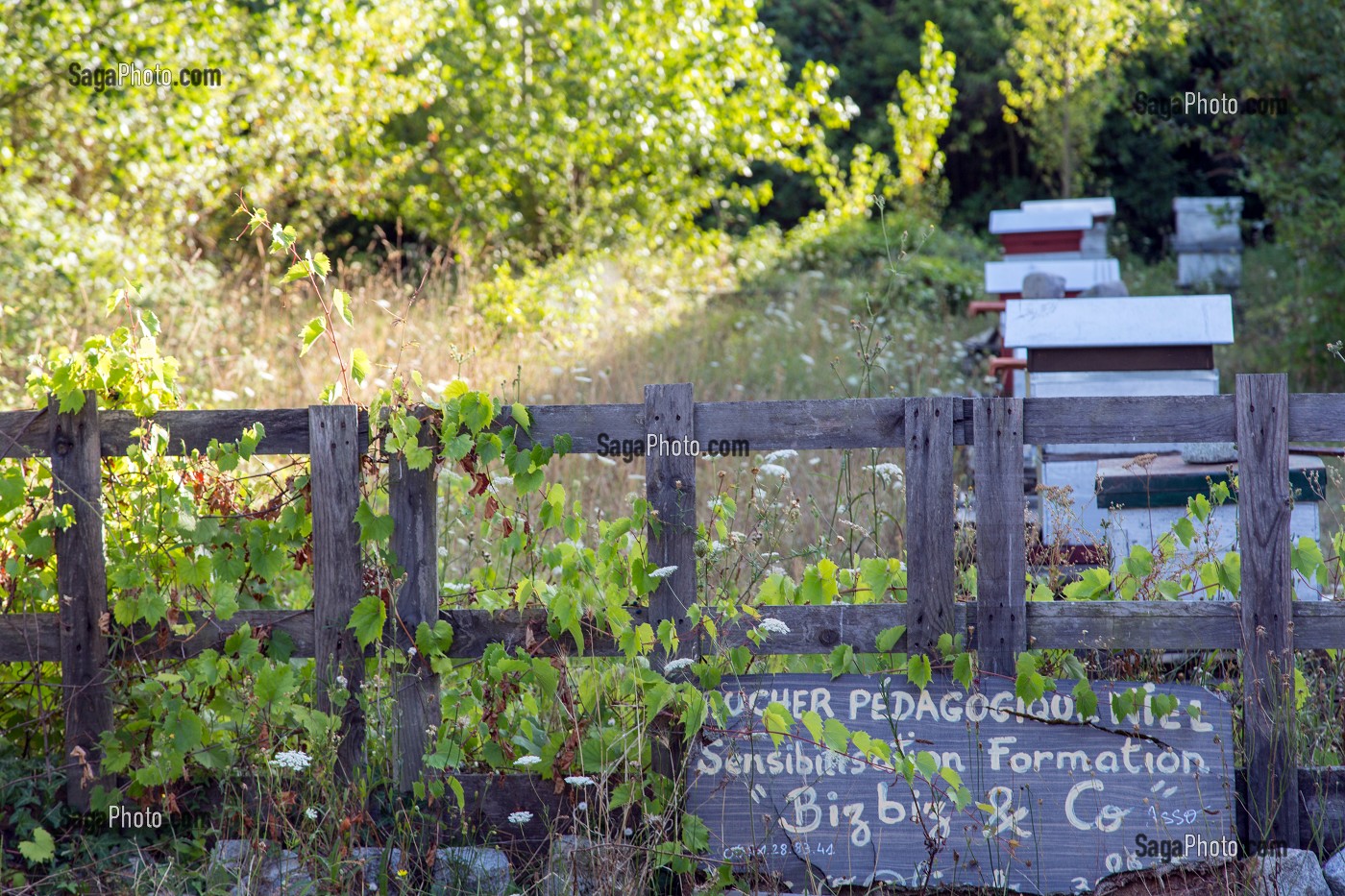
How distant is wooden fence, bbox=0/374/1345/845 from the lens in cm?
339

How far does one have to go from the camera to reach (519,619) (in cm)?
357

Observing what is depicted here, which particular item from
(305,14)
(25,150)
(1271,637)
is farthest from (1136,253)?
(1271,637)

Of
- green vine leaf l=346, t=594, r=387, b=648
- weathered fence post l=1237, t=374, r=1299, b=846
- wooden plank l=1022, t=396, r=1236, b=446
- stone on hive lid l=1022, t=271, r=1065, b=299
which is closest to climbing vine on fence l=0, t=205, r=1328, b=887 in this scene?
green vine leaf l=346, t=594, r=387, b=648

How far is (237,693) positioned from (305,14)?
28.9ft

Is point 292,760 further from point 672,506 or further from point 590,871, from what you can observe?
point 672,506

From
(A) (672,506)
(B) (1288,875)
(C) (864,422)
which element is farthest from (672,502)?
(B) (1288,875)

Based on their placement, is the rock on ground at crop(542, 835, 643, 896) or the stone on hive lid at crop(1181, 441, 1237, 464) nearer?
the rock on ground at crop(542, 835, 643, 896)

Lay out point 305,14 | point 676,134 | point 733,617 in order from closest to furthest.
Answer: point 733,617 → point 305,14 → point 676,134

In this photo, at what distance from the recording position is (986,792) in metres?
3.42

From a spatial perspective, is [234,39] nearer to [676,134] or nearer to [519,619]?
[676,134]

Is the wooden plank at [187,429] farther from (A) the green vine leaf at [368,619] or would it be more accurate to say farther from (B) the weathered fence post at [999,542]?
(B) the weathered fence post at [999,542]

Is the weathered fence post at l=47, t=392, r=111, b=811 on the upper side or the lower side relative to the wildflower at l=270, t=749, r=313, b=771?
upper

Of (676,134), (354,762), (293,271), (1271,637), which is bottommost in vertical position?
(354,762)

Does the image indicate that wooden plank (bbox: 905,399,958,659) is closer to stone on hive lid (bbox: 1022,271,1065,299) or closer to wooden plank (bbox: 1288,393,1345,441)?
wooden plank (bbox: 1288,393,1345,441)
